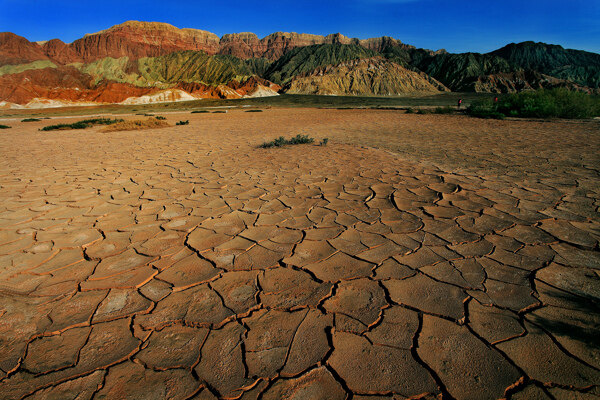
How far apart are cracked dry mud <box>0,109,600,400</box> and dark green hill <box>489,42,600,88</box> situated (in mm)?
138173

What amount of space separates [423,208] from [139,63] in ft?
354

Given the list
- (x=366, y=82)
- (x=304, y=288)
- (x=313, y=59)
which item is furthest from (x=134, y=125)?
(x=313, y=59)

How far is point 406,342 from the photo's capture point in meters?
1.42

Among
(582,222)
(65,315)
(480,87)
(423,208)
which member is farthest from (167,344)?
(480,87)

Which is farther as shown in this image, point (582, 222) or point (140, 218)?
point (140, 218)

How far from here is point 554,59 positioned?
11850cm

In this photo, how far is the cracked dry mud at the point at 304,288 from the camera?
1.26 m

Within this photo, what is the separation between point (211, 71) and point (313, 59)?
37.6 m

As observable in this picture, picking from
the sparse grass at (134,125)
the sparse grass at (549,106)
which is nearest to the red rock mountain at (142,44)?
the sparse grass at (134,125)

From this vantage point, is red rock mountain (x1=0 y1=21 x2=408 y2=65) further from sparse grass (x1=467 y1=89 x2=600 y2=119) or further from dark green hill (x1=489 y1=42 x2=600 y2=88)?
sparse grass (x1=467 y1=89 x2=600 y2=119)

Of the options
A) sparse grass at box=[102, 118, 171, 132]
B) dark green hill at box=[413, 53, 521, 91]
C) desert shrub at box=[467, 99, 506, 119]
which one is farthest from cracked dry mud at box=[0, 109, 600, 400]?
dark green hill at box=[413, 53, 521, 91]

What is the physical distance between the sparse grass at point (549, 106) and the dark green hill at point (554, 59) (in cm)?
12444

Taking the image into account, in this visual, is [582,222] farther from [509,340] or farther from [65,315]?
[65,315]

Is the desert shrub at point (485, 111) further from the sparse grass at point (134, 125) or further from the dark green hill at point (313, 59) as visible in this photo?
the dark green hill at point (313, 59)
